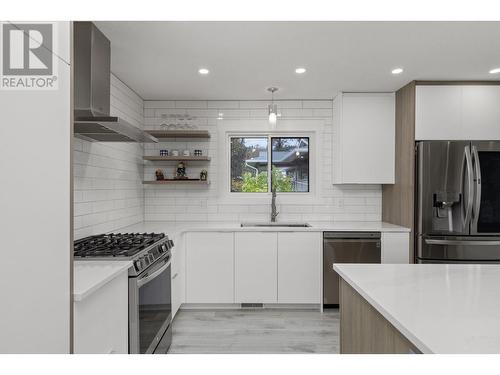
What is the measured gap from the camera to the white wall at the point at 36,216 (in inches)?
40.1

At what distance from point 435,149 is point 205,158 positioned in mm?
2407

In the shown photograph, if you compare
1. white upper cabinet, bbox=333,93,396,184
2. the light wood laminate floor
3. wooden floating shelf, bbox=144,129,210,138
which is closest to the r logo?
the light wood laminate floor

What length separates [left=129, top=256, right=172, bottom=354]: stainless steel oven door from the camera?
1.92m

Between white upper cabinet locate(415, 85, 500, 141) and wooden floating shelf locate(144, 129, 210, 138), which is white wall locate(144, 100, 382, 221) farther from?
white upper cabinet locate(415, 85, 500, 141)

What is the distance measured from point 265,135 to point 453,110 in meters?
2.05

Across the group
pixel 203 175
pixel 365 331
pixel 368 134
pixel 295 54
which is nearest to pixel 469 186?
pixel 368 134

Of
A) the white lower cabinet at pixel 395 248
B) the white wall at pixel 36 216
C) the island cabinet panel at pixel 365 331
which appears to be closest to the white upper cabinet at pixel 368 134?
the white lower cabinet at pixel 395 248

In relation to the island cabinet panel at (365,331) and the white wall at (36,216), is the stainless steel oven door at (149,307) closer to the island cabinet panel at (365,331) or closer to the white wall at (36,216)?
the white wall at (36,216)

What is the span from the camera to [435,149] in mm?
3236

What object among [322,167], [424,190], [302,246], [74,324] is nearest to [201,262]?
[302,246]

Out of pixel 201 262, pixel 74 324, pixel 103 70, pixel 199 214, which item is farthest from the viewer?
pixel 199 214

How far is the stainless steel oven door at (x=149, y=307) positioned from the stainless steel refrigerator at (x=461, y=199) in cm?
255

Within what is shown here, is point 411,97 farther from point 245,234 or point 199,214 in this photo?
point 199,214

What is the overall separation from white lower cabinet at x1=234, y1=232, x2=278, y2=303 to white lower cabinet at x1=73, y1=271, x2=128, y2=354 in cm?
170
